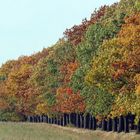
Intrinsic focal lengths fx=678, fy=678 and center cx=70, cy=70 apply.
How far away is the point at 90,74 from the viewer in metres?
59.6

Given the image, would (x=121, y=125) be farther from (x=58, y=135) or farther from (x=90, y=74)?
(x=90, y=74)

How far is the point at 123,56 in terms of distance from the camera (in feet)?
184

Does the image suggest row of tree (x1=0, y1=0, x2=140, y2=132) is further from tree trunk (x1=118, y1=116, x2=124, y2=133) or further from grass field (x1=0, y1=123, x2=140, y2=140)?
grass field (x1=0, y1=123, x2=140, y2=140)

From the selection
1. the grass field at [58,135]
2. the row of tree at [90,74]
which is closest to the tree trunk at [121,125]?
the row of tree at [90,74]

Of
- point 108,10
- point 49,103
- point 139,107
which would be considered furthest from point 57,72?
point 139,107

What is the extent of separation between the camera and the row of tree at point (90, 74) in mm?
56588

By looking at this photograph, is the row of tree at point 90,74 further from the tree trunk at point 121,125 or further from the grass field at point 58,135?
the grass field at point 58,135

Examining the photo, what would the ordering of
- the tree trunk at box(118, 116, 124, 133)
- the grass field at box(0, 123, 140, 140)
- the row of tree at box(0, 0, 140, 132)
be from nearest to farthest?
the row of tree at box(0, 0, 140, 132) < the grass field at box(0, 123, 140, 140) < the tree trunk at box(118, 116, 124, 133)

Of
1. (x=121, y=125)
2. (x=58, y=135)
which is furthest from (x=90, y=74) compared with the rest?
(x=121, y=125)

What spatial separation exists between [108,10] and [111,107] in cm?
1866

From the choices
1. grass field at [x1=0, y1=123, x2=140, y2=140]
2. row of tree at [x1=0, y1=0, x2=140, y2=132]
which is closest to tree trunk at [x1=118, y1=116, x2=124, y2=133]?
row of tree at [x1=0, y1=0, x2=140, y2=132]

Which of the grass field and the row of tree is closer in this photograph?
the row of tree

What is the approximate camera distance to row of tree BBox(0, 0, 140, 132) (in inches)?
2228

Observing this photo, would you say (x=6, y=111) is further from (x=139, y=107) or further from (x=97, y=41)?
(x=139, y=107)
